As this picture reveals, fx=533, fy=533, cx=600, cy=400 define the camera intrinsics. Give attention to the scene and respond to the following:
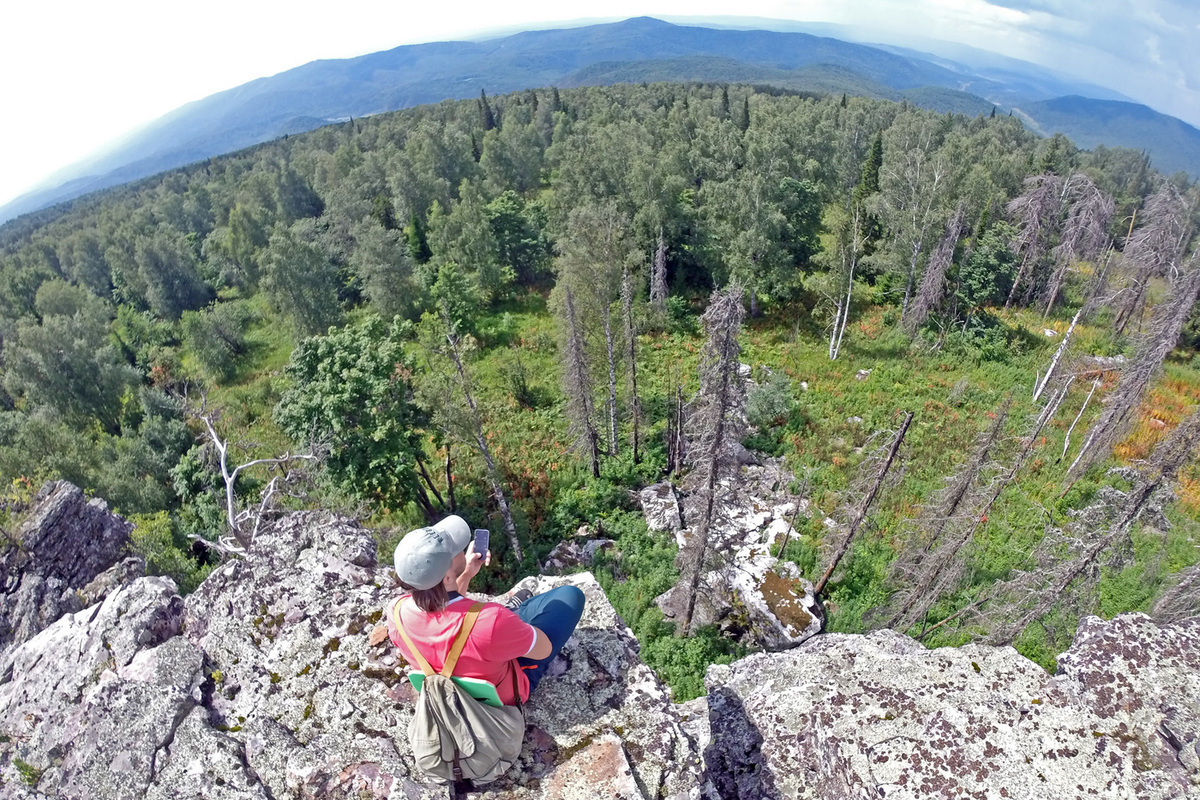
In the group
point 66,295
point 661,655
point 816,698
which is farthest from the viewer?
point 66,295

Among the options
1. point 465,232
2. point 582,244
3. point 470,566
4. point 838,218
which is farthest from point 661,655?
point 465,232

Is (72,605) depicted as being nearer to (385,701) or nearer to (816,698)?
(385,701)

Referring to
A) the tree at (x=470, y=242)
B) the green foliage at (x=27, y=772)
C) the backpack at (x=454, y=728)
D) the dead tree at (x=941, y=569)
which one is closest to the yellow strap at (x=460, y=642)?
the backpack at (x=454, y=728)

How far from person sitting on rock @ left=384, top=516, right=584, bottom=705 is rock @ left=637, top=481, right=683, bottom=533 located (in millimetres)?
16215

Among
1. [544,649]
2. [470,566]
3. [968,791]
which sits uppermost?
[470,566]

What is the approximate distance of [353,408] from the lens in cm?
1838

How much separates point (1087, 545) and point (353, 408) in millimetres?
20444

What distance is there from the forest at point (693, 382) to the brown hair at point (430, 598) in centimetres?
625

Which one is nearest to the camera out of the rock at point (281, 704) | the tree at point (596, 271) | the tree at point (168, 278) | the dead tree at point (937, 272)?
the rock at point (281, 704)

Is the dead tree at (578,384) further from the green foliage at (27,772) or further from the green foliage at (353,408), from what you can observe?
the green foliage at (27,772)

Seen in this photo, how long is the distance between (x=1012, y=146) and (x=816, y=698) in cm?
9279

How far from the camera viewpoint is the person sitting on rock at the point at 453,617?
4059mm

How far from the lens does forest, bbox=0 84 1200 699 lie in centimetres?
1491

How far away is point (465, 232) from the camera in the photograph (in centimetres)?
4059
